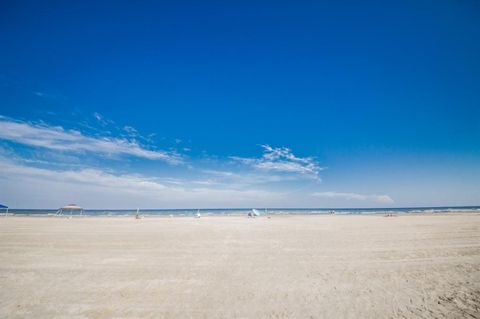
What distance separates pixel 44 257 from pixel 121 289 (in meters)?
6.39

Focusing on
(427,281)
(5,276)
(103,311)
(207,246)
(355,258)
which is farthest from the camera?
(207,246)

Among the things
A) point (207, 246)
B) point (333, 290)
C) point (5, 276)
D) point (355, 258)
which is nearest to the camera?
point (333, 290)

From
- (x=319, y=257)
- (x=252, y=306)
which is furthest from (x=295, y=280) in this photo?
(x=319, y=257)

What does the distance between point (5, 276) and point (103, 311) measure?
17.4ft

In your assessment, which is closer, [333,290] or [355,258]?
[333,290]

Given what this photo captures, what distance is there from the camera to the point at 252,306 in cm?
594

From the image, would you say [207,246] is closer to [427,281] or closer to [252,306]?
[252,306]

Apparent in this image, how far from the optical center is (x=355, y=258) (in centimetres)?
1041

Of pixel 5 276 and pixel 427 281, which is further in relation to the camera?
pixel 5 276

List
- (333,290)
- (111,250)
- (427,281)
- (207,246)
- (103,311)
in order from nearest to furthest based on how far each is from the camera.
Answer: (103,311) < (333,290) < (427,281) < (111,250) < (207,246)

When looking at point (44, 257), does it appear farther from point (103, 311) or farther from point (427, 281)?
point (427, 281)

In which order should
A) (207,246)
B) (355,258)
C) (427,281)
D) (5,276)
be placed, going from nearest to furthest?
(427,281)
(5,276)
(355,258)
(207,246)

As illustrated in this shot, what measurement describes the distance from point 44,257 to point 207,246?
24.0ft

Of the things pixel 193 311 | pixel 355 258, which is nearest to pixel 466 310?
pixel 355 258
